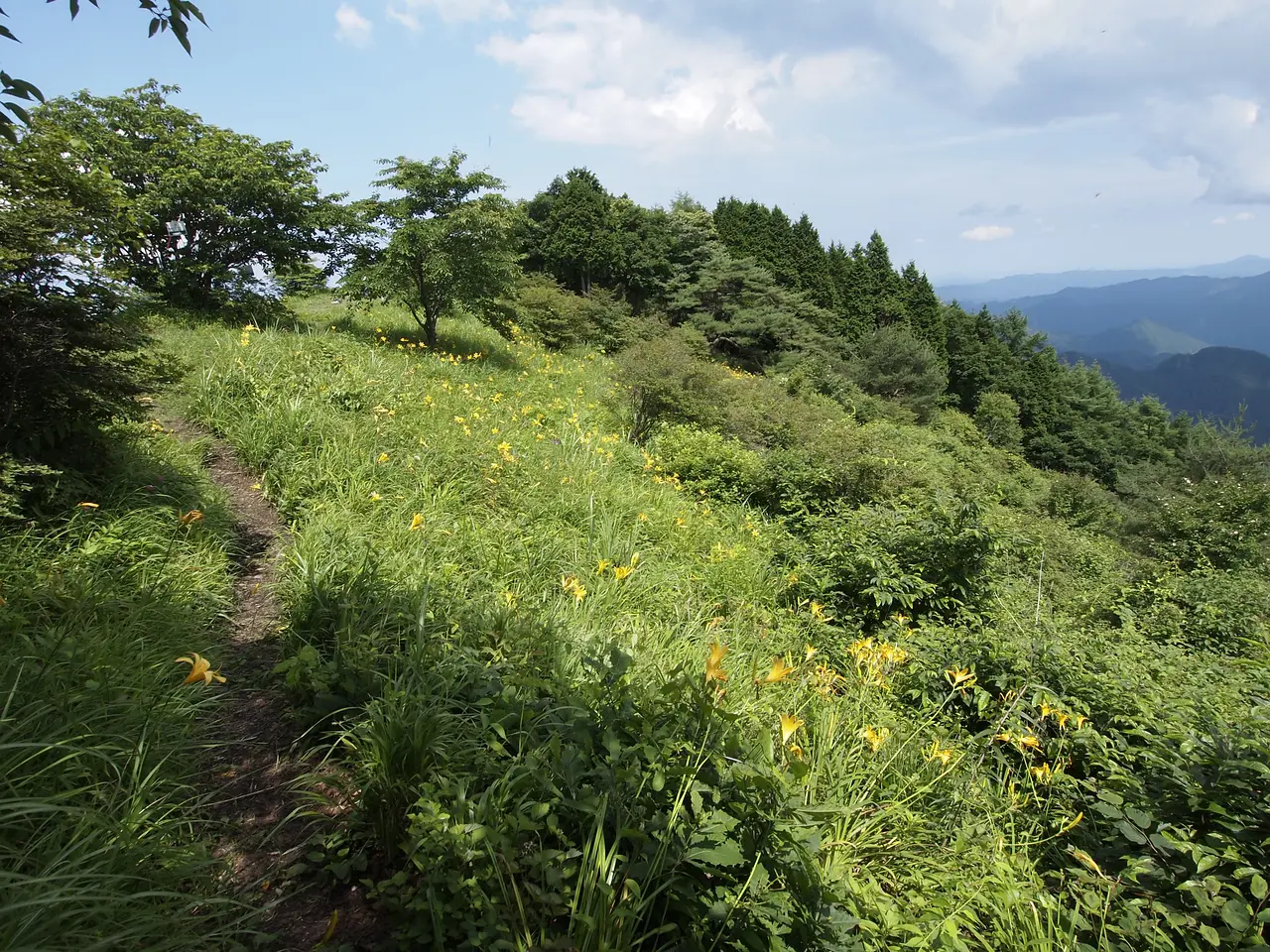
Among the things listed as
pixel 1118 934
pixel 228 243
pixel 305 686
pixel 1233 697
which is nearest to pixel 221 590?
pixel 305 686

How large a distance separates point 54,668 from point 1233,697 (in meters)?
4.94

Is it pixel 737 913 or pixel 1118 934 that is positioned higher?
pixel 737 913

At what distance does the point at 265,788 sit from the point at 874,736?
7.44 feet

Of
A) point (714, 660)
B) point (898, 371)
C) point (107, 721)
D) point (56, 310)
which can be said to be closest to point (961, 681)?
point (714, 660)

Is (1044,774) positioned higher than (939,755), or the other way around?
(939,755)

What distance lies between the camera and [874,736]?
2385 millimetres

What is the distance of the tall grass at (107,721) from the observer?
1.30 m

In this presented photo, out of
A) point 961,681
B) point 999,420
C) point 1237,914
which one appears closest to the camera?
point 1237,914

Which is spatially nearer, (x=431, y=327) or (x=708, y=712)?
(x=708, y=712)

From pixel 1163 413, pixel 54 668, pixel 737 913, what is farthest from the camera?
pixel 1163 413

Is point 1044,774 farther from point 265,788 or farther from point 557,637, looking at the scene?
point 265,788

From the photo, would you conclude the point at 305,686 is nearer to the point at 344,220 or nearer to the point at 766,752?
the point at 766,752

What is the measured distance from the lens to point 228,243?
8289mm

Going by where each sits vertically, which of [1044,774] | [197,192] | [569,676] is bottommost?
[1044,774]
